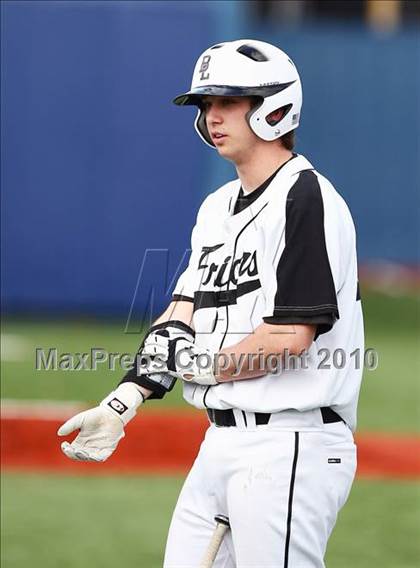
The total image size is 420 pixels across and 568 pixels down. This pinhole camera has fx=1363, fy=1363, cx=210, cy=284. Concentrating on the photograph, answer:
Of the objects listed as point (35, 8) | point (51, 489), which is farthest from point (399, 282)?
point (51, 489)

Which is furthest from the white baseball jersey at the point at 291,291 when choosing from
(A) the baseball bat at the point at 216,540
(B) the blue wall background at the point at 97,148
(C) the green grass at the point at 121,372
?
(B) the blue wall background at the point at 97,148

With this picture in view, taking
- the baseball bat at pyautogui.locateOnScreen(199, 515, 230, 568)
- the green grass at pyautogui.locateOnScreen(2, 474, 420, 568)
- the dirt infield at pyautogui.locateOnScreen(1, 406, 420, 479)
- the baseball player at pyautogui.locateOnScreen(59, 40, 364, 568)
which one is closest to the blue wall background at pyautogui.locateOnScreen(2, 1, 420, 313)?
the dirt infield at pyautogui.locateOnScreen(1, 406, 420, 479)

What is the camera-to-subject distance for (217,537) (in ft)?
13.2

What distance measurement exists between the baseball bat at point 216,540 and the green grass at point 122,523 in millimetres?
2598

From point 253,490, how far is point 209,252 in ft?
2.54

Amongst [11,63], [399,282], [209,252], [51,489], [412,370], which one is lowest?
[399,282]

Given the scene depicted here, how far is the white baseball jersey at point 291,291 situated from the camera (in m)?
3.84

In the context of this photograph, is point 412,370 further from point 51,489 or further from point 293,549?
point 293,549

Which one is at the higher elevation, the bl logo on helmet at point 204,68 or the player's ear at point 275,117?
the bl logo on helmet at point 204,68

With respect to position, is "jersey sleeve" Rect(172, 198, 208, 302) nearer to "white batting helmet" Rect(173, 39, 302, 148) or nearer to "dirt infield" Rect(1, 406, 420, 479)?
"white batting helmet" Rect(173, 39, 302, 148)

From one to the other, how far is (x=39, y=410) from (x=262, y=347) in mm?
5933

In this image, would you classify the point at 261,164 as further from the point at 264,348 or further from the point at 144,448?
the point at 144,448

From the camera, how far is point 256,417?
3961 millimetres

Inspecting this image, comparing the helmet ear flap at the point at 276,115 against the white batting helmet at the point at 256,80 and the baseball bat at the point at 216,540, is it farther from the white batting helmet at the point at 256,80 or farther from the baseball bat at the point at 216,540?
the baseball bat at the point at 216,540
